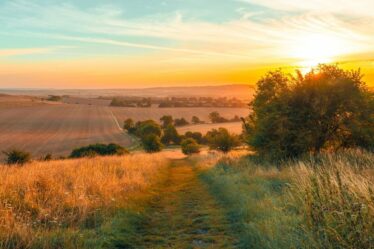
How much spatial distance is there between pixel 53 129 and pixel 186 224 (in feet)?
276

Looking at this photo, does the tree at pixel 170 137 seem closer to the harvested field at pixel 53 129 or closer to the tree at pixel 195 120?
the harvested field at pixel 53 129

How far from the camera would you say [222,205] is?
11.9 m

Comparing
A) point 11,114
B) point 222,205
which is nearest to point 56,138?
point 11,114

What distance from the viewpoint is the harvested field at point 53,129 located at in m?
66.7

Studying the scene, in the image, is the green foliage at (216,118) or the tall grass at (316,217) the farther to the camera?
the green foliage at (216,118)

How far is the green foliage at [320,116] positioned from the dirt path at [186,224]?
848 centimetres

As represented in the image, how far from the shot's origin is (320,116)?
66.7ft

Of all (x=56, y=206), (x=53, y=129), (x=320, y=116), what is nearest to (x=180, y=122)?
(x=53, y=129)

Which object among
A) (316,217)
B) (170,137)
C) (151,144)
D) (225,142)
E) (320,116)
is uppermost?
(320,116)

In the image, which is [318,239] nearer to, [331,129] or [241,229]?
[241,229]

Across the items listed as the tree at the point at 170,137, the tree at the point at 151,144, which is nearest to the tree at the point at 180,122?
→ the tree at the point at 170,137

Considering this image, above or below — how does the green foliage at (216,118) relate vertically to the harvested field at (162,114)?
below

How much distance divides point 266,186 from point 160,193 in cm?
429

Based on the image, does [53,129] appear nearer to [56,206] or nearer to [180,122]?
[180,122]
